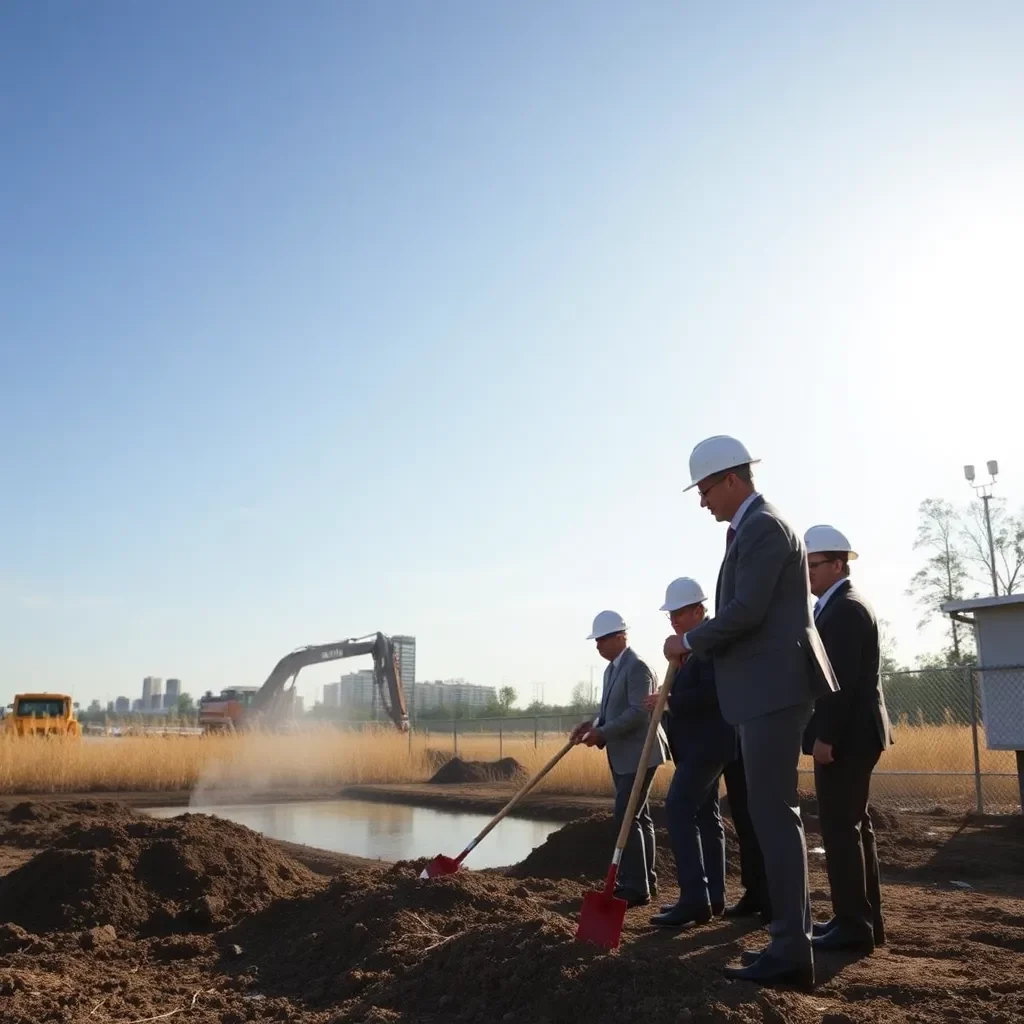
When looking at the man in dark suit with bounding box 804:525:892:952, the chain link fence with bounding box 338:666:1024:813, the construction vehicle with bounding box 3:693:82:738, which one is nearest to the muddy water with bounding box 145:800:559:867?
the chain link fence with bounding box 338:666:1024:813

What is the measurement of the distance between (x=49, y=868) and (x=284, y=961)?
2.40m

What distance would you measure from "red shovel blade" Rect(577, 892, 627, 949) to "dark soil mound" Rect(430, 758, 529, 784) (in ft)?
57.1

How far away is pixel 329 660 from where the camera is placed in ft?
92.6

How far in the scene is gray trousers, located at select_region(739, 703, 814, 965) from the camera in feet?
13.5

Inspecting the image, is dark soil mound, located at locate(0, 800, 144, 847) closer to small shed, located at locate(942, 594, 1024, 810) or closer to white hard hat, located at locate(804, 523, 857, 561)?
white hard hat, located at locate(804, 523, 857, 561)

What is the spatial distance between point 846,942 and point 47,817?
37.2 feet

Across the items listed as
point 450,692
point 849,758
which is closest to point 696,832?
point 849,758

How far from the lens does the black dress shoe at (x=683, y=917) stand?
18.8 ft

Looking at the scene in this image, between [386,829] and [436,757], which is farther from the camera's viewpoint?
[436,757]

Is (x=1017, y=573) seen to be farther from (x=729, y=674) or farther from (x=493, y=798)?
(x=729, y=674)

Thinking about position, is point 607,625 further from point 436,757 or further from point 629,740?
point 436,757

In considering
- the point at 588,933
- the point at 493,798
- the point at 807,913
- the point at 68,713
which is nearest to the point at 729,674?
the point at 807,913

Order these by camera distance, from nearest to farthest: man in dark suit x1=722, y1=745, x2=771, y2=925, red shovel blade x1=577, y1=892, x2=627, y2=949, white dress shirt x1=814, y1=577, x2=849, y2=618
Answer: red shovel blade x1=577, y1=892, x2=627, y2=949 → white dress shirt x1=814, y1=577, x2=849, y2=618 → man in dark suit x1=722, y1=745, x2=771, y2=925

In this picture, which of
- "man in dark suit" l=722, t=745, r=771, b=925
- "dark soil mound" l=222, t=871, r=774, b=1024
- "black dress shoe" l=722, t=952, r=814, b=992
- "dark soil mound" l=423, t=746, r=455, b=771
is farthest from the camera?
"dark soil mound" l=423, t=746, r=455, b=771
